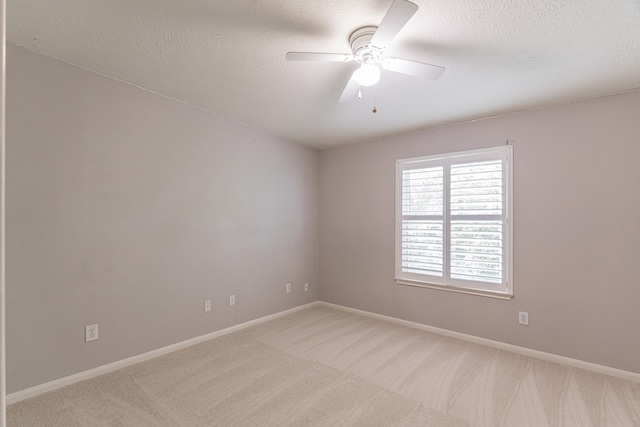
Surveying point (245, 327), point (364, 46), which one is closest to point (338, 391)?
point (245, 327)

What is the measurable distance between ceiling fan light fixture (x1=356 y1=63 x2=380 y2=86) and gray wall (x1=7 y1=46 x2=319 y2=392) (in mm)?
2018

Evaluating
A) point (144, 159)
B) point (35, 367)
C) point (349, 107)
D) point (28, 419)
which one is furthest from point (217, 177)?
point (28, 419)

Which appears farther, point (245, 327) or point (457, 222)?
point (245, 327)

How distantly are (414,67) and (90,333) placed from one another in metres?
3.18

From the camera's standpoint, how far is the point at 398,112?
3.21 meters

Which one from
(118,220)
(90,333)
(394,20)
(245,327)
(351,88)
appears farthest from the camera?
(245,327)

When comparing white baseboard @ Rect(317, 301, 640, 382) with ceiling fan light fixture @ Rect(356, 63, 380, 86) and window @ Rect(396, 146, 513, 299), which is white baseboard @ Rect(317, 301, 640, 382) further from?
ceiling fan light fixture @ Rect(356, 63, 380, 86)

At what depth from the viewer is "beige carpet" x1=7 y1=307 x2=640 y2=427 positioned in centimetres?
199

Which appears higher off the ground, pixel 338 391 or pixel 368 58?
pixel 368 58

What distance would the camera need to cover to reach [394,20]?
4.89 feet

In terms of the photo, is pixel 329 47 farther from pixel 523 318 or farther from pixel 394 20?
pixel 523 318

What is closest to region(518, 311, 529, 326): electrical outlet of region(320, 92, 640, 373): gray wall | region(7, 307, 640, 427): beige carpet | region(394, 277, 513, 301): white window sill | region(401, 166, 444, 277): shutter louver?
region(320, 92, 640, 373): gray wall

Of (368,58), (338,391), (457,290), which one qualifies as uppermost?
(368,58)

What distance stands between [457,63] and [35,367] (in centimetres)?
383
